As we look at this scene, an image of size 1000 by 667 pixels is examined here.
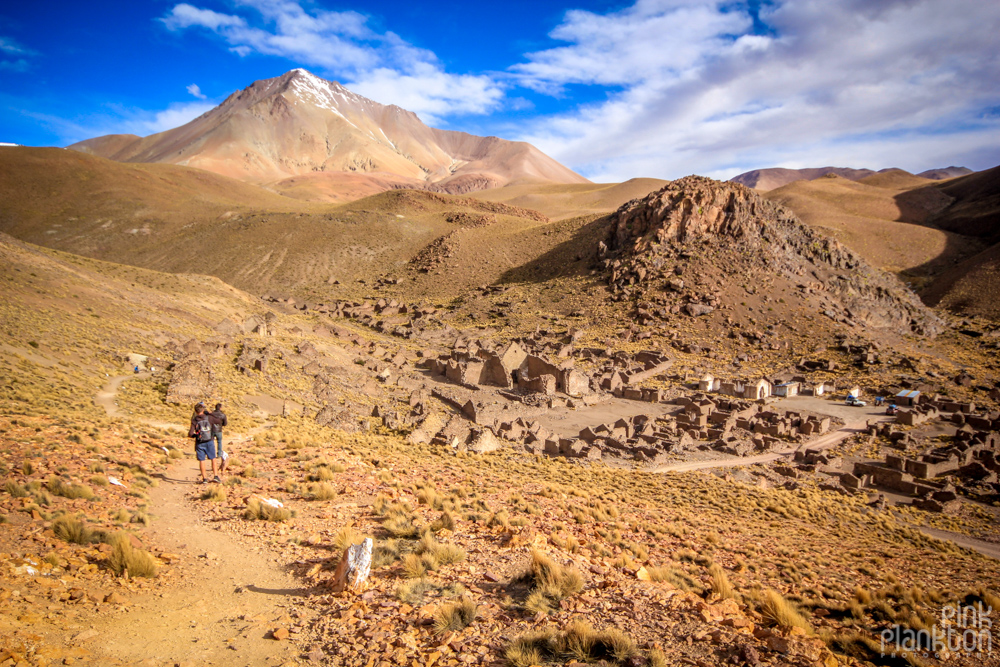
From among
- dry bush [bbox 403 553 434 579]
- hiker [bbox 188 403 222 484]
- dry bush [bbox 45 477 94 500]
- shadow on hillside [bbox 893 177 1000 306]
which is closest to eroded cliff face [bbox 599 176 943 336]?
shadow on hillside [bbox 893 177 1000 306]

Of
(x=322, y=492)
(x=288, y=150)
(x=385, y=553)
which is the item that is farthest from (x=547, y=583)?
(x=288, y=150)

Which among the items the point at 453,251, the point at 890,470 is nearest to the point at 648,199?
the point at 453,251

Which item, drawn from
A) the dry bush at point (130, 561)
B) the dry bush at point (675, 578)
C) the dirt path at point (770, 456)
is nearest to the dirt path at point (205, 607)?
the dry bush at point (130, 561)

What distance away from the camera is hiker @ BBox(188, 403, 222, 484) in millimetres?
9602

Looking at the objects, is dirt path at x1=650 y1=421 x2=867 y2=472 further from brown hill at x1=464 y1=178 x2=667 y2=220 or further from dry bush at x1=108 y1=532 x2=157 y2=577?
brown hill at x1=464 y1=178 x2=667 y2=220

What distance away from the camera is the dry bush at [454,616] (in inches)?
222

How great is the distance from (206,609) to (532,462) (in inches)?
506

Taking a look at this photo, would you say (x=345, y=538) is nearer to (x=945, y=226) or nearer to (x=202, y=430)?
(x=202, y=430)

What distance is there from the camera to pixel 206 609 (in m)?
5.76

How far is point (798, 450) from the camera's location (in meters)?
22.2

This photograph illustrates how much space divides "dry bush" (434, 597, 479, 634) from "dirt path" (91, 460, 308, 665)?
1.46 m

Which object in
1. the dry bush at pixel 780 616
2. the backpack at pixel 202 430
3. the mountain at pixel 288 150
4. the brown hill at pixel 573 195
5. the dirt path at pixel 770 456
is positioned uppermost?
the mountain at pixel 288 150

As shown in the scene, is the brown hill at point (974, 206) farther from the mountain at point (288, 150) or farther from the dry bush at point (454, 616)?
the mountain at point (288, 150)

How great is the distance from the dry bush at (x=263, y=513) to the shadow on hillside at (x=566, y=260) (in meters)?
48.1
